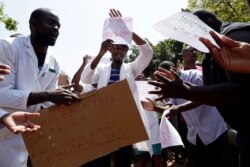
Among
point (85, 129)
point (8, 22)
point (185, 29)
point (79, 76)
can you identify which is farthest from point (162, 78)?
point (8, 22)

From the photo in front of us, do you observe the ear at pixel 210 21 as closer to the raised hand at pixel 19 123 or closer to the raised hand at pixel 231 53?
the raised hand at pixel 231 53

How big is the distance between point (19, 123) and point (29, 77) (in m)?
0.70

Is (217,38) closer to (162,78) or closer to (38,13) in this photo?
(162,78)

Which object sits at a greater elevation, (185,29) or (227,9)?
(185,29)

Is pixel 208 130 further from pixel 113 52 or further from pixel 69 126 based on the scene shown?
pixel 69 126

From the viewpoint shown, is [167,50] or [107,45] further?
[167,50]

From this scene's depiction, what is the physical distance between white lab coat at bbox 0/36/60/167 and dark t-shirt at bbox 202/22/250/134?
1.26m

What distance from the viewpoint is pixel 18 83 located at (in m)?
2.66

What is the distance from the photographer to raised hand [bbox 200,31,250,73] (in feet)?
5.09

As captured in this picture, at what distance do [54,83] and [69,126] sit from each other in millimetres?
595

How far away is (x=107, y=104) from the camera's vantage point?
102 inches

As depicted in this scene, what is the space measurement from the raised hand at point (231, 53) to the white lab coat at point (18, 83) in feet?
4.71

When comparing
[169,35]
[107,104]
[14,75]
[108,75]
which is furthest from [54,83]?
[169,35]

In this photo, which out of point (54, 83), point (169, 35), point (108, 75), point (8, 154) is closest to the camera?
point (169, 35)
